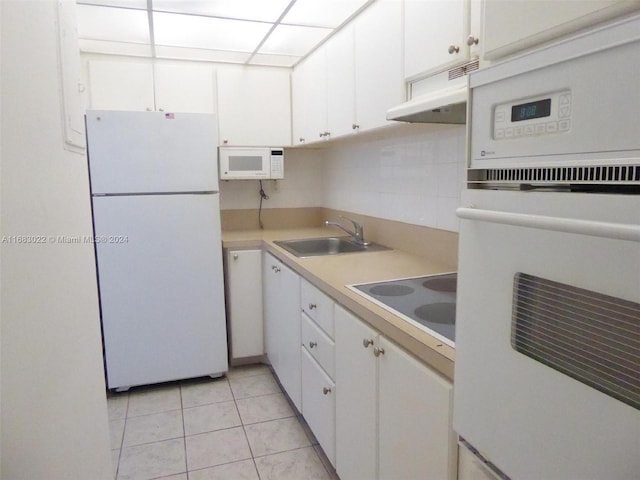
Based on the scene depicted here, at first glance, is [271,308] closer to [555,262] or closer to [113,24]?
[113,24]

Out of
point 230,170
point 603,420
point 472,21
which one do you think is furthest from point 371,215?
point 603,420

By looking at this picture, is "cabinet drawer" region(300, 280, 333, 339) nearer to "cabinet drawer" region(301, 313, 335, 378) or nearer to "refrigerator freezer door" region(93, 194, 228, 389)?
"cabinet drawer" region(301, 313, 335, 378)

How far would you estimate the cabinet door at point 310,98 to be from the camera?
2.66 m

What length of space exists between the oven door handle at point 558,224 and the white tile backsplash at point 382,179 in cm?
122

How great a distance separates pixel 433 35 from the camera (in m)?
1.58

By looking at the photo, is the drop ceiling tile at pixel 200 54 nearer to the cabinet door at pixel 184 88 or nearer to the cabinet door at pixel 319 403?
the cabinet door at pixel 184 88

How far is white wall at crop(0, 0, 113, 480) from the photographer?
2.21ft

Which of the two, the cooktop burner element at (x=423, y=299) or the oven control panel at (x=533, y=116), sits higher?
the oven control panel at (x=533, y=116)

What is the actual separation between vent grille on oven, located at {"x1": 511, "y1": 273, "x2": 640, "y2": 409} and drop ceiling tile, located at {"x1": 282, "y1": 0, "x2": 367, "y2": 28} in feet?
6.01

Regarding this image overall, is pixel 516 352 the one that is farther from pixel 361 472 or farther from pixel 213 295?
pixel 213 295

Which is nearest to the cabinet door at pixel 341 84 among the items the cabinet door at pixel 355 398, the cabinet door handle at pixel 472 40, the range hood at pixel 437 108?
the range hood at pixel 437 108

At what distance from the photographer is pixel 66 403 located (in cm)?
96

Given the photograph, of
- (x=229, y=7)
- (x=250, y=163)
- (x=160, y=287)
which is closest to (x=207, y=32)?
(x=229, y=7)

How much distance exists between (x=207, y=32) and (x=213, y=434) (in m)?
2.20
